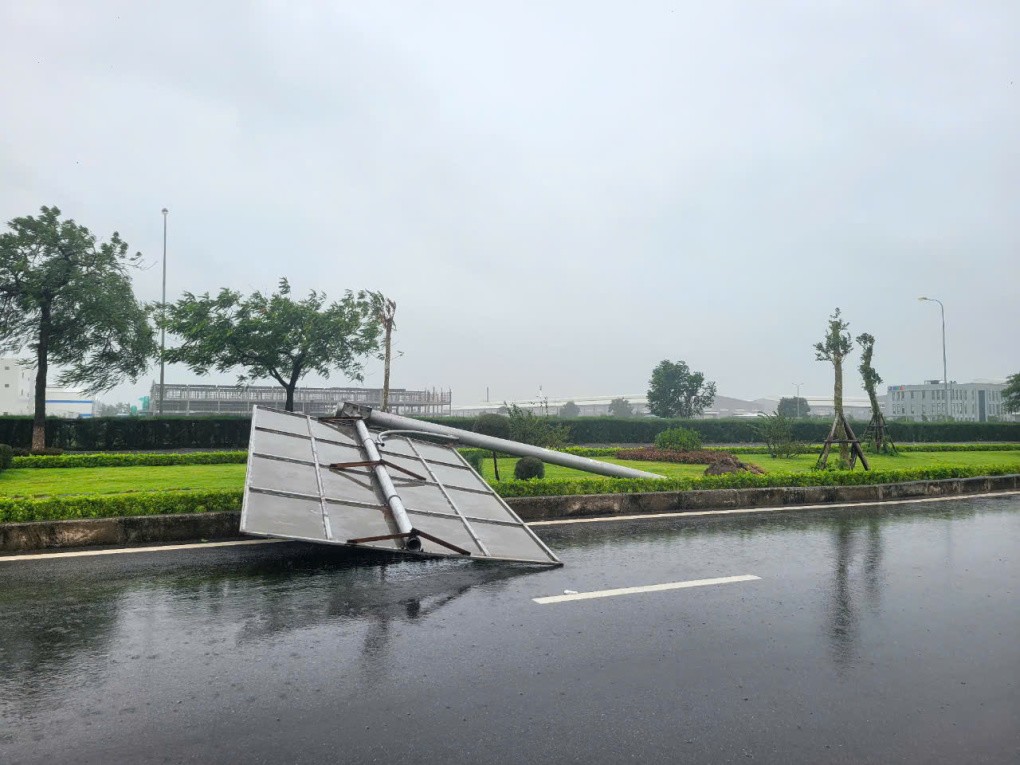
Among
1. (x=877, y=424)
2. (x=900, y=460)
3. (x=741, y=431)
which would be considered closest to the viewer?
(x=900, y=460)

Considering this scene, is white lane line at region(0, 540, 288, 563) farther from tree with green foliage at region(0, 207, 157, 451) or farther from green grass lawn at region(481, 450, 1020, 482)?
tree with green foliage at region(0, 207, 157, 451)

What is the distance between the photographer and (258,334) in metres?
32.9

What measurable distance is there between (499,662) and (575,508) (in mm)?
6490

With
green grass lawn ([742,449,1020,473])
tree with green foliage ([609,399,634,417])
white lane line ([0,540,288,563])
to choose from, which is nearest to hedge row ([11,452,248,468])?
white lane line ([0,540,288,563])

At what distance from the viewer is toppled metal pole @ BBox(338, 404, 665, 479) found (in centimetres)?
1070

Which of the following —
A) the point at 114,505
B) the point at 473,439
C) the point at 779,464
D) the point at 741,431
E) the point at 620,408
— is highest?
the point at 620,408

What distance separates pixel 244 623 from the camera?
16.7ft

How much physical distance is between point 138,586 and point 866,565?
736cm

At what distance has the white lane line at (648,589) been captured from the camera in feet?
19.1

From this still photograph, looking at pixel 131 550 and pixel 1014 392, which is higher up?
pixel 1014 392

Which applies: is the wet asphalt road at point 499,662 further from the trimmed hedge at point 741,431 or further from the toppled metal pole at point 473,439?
the trimmed hedge at point 741,431

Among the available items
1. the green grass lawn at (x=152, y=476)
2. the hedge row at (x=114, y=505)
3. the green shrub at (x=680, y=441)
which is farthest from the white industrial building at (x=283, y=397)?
the hedge row at (x=114, y=505)

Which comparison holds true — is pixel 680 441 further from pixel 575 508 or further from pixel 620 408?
pixel 620 408

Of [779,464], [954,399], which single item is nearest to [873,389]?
[779,464]
